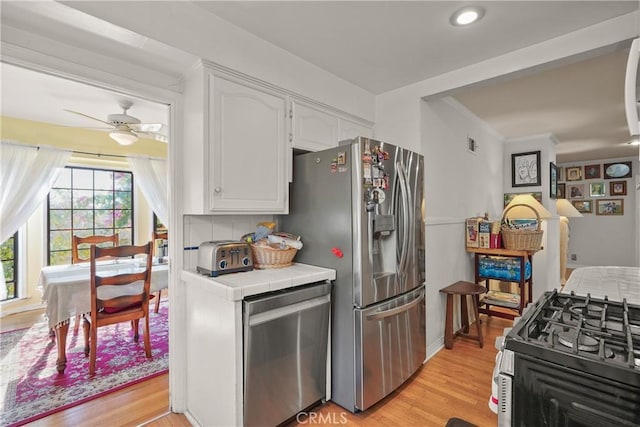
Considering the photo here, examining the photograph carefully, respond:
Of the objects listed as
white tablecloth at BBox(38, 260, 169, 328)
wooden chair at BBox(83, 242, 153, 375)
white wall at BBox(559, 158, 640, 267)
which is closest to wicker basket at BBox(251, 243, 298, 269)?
wooden chair at BBox(83, 242, 153, 375)

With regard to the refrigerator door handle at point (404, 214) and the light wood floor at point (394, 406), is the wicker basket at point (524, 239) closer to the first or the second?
the light wood floor at point (394, 406)

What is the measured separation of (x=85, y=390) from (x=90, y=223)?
305 cm

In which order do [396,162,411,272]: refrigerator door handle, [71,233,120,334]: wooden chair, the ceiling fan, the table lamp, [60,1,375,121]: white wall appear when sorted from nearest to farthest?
[60,1,375,121]: white wall → [396,162,411,272]: refrigerator door handle → the ceiling fan → [71,233,120,334]: wooden chair → the table lamp

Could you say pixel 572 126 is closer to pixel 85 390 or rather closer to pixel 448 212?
pixel 448 212

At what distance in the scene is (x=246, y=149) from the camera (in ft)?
6.12

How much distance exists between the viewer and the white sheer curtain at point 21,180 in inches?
140

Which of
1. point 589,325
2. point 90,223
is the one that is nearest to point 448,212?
point 589,325

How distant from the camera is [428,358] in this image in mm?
2549

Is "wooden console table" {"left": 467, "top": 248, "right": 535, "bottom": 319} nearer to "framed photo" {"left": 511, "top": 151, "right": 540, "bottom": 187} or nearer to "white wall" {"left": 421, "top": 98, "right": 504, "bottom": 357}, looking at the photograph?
"white wall" {"left": 421, "top": 98, "right": 504, "bottom": 357}

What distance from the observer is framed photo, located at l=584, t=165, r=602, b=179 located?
6.28 metres

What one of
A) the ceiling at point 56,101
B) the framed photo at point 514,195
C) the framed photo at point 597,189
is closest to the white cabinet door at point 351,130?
the ceiling at point 56,101

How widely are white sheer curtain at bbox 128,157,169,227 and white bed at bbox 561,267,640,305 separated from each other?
481 cm

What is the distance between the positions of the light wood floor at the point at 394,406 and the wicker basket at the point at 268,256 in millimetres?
939

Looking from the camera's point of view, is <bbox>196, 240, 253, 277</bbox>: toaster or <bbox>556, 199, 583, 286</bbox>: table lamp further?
<bbox>556, 199, 583, 286</bbox>: table lamp
